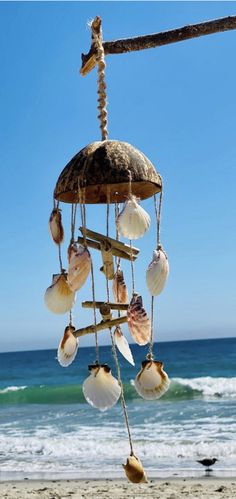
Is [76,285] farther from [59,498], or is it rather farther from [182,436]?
[182,436]

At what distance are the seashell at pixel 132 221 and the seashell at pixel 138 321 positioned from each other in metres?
0.16

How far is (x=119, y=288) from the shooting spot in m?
1.89

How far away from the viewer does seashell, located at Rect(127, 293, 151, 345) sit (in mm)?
1599

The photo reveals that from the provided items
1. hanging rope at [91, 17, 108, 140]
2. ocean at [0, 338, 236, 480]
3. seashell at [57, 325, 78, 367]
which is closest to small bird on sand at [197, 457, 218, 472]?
ocean at [0, 338, 236, 480]

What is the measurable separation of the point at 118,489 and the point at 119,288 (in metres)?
→ 5.65

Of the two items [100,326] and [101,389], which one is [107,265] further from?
[101,389]

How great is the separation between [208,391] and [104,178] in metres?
19.7

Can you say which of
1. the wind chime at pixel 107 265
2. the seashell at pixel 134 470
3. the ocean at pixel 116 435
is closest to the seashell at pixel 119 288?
the wind chime at pixel 107 265

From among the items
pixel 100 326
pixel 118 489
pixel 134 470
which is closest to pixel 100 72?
pixel 100 326

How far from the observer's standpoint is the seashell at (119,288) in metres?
1.89

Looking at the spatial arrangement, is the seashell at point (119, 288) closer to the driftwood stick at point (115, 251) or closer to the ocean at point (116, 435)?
the driftwood stick at point (115, 251)

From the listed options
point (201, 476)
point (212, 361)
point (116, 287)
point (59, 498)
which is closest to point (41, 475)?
point (59, 498)

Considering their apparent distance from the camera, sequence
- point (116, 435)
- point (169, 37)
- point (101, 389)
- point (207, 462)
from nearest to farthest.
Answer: point (101, 389)
point (169, 37)
point (207, 462)
point (116, 435)

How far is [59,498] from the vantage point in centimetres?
657
